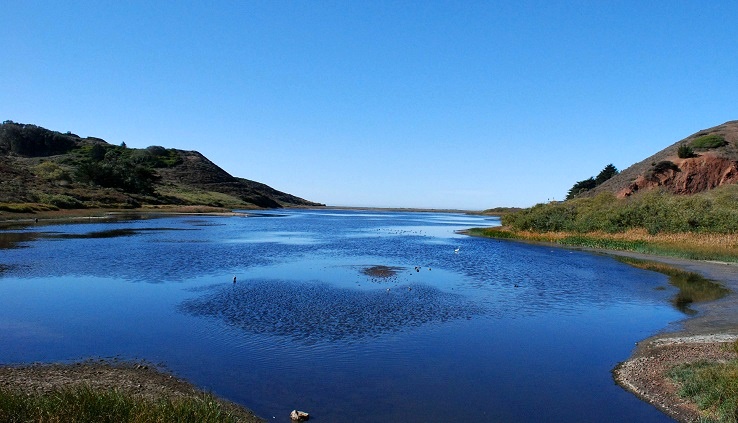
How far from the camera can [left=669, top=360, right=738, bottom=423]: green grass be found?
9656 mm

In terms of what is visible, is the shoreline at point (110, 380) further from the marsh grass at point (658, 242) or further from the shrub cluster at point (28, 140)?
the shrub cluster at point (28, 140)

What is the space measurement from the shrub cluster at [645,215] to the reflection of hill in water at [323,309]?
34853 mm

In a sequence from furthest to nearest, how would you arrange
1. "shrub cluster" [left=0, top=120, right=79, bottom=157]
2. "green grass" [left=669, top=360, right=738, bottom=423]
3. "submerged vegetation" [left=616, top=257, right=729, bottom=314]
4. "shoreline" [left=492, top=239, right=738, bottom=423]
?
"shrub cluster" [left=0, top=120, right=79, bottom=157] < "submerged vegetation" [left=616, top=257, right=729, bottom=314] < "shoreline" [left=492, top=239, right=738, bottom=423] < "green grass" [left=669, top=360, right=738, bottom=423]

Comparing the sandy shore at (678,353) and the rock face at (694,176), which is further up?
the rock face at (694,176)

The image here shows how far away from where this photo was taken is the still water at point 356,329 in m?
11.3

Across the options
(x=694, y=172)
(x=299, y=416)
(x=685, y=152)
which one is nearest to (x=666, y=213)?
(x=694, y=172)

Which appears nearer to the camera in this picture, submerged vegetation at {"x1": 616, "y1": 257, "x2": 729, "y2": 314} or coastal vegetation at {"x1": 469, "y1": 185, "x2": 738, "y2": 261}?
submerged vegetation at {"x1": 616, "y1": 257, "x2": 729, "y2": 314}

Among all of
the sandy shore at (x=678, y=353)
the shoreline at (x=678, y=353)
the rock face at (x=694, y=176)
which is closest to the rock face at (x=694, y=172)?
the rock face at (x=694, y=176)

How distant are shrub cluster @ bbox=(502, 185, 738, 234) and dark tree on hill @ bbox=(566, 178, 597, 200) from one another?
5210 cm

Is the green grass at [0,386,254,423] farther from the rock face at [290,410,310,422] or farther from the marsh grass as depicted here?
the marsh grass

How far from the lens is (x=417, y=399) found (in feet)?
A: 36.7

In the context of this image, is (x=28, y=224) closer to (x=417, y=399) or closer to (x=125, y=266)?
(x=125, y=266)

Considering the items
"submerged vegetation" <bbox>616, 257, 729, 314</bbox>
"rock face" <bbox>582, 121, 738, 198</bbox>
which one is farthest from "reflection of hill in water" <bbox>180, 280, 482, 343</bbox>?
"rock face" <bbox>582, 121, 738, 198</bbox>

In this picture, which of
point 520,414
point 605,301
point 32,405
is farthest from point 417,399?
point 605,301
